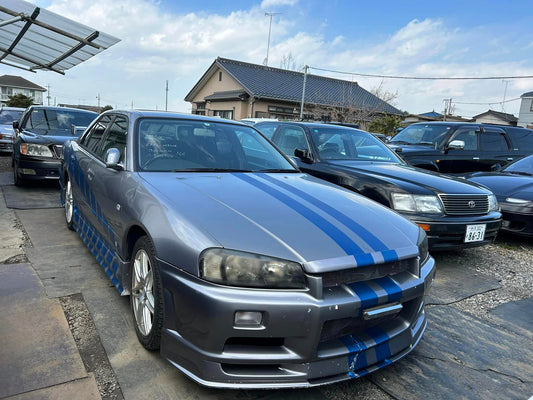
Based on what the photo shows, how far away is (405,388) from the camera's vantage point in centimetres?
204

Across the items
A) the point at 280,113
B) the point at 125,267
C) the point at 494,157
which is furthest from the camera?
the point at 280,113

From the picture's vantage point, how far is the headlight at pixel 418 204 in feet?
11.9

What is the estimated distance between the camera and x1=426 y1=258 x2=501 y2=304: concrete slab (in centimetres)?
331

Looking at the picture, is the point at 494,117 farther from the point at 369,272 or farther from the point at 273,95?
the point at 369,272

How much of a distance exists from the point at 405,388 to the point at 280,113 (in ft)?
67.8

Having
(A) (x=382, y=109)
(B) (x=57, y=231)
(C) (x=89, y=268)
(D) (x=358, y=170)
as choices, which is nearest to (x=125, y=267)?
(C) (x=89, y=268)

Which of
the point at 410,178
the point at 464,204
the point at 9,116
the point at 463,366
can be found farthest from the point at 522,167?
the point at 9,116

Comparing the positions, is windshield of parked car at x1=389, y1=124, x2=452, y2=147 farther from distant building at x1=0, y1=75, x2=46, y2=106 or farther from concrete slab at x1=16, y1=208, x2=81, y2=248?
distant building at x1=0, y1=75, x2=46, y2=106

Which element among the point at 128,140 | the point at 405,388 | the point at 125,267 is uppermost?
the point at 128,140

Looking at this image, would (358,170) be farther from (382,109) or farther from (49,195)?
(382,109)

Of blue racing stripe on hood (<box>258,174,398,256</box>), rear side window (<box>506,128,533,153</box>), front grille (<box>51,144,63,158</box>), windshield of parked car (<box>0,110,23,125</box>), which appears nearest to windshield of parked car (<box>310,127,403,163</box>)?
blue racing stripe on hood (<box>258,174,398,256</box>)

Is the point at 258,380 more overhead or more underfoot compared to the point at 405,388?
more overhead

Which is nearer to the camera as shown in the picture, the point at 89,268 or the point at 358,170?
the point at 89,268

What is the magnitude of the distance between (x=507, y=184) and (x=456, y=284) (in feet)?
7.80
